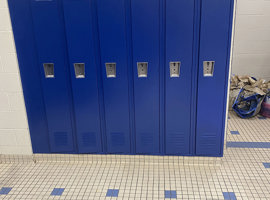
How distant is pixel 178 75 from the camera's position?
9.65 feet

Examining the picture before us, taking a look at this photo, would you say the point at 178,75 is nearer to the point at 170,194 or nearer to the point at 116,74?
the point at 116,74

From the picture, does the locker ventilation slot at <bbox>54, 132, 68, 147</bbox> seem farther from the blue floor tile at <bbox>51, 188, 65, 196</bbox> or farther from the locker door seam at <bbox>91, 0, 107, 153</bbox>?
the blue floor tile at <bbox>51, 188, 65, 196</bbox>

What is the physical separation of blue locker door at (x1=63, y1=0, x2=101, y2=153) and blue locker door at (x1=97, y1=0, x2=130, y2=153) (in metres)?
0.13

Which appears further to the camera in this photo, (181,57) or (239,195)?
(181,57)

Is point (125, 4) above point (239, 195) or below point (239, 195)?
above

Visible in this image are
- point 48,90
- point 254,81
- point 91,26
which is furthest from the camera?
point 254,81

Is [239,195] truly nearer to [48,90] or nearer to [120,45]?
[120,45]

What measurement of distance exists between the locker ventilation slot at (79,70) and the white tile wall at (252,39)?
3.50 m

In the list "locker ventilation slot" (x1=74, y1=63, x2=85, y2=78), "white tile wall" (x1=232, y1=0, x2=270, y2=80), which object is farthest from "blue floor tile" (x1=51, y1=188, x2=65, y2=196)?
"white tile wall" (x1=232, y1=0, x2=270, y2=80)

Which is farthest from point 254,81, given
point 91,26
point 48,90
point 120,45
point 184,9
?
point 48,90

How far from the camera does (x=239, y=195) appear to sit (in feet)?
8.73

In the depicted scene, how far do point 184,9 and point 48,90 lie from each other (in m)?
1.82

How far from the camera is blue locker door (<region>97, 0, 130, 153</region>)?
2.81 meters

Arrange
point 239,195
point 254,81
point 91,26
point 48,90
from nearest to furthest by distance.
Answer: point 239,195
point 91,26
point 48,90
point 254,81
